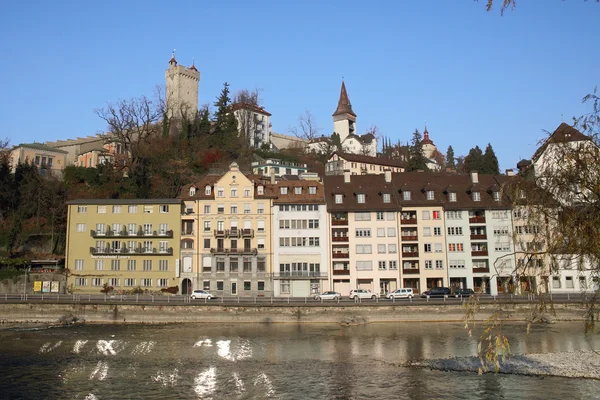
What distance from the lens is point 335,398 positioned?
2564 centimetres

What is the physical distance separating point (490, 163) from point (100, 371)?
312ft

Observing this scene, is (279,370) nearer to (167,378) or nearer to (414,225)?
(167,378)

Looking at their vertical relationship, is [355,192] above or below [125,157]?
below

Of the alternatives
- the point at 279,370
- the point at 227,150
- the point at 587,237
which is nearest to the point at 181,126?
the point at 227,150

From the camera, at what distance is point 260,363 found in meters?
33.8

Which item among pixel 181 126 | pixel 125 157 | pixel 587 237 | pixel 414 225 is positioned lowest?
pixel 587 237

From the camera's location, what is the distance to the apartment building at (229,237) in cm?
6750

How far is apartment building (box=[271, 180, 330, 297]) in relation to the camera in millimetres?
67250

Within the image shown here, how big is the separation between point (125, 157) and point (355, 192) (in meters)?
38.1

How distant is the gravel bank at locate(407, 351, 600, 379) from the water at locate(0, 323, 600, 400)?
1187mm

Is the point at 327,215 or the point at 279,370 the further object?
the point at 327,215

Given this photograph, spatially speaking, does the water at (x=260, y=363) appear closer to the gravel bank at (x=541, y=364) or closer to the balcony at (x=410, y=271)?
the gravel bank at (x=541, y=364)

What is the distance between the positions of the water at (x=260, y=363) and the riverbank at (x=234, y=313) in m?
3.18

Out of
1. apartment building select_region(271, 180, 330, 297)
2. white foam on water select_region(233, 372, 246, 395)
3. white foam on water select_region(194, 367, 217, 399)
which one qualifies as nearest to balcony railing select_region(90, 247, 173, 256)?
apartment building select_region(271, 180, 330, 297)
